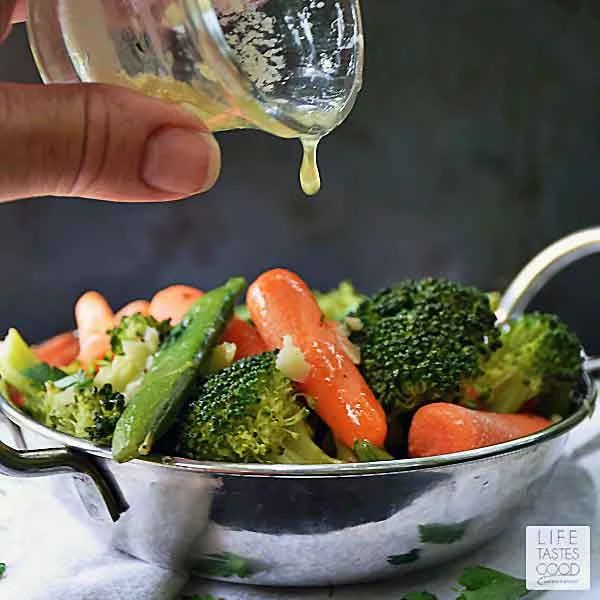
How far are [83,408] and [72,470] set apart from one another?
0.08 m

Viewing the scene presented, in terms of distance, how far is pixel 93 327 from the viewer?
1.42 m

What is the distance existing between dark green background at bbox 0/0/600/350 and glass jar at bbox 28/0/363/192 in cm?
165

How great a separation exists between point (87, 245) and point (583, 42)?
1386mm

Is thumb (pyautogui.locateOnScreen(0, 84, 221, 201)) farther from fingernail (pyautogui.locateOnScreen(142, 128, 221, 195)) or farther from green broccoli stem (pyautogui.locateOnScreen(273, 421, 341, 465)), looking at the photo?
green broccoli stem (pyautogui.locateOnScreen(273, 421, 341, 465))

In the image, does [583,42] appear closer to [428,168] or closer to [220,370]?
[428,168]

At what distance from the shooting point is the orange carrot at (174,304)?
1350 millimetres

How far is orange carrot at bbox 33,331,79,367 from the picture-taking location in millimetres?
1399

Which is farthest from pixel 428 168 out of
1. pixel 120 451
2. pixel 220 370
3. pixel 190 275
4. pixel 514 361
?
pixel 120 451

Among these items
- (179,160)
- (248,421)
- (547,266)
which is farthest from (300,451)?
(547,266)

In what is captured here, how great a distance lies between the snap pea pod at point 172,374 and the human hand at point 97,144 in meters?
0.29

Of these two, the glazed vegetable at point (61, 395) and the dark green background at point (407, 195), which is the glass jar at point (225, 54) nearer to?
the glazed vegetable at point (61, 395)

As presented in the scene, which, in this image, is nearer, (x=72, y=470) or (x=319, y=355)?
(x=72, y=470)

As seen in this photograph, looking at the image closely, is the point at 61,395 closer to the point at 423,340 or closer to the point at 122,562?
the point at 122,562

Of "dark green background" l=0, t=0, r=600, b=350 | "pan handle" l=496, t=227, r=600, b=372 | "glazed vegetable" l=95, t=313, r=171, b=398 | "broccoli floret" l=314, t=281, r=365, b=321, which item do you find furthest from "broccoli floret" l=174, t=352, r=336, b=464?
"dark green background" l=0, t=0, r=600, b=350
